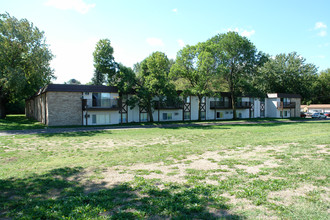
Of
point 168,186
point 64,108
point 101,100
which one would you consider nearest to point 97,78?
point 101,100

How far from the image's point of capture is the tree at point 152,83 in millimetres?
30594

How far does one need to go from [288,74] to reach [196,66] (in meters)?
30.5

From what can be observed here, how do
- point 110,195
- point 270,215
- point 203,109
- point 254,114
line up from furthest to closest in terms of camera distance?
point 254,114
point 203,109
point 110,195
point 270,215

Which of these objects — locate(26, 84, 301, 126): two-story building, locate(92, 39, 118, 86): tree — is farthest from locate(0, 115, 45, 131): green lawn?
locate(92, 39, 118, 86): tree

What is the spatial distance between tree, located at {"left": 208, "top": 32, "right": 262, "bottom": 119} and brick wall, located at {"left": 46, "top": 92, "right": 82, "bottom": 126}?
2172 centimetres

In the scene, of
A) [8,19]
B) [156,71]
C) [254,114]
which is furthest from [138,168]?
[254,114]

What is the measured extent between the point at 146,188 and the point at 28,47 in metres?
30.8

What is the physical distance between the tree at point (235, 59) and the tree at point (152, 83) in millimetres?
9121

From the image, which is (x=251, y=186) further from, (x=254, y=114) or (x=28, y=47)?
(x=254, y=114)

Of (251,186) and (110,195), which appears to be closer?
(110,195)

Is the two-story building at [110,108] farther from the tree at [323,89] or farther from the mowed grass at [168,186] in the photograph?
the tree at [323,89]

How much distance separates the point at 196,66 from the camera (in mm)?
35844

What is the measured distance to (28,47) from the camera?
29109 mm

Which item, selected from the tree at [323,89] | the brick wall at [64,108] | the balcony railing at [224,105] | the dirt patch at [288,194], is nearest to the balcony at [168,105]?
the balcony railing at [224,105]
